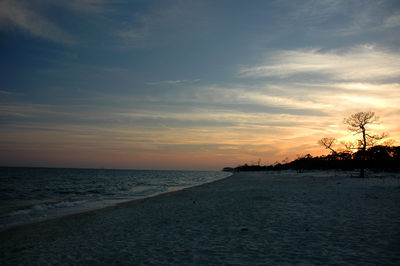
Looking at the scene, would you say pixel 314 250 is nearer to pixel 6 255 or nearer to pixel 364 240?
pixel 364 240

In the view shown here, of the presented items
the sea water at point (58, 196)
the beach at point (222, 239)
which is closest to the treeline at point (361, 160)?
the sea water at point (58, 196)

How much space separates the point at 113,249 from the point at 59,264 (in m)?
1.42

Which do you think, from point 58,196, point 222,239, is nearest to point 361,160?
point 222,239

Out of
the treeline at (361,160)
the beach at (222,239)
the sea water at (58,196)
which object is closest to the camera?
the beach at (222,239)

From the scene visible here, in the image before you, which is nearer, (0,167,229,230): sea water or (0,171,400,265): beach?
(0,171,400,265): beach

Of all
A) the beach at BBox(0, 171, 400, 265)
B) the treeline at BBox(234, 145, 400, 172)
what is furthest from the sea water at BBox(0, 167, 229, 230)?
the treeline at BBox(234, 145, 400, 172)

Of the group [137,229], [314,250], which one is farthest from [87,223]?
[314,250]

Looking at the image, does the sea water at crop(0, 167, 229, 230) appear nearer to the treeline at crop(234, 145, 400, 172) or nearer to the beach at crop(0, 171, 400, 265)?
the beach at crop(0, 171, 400, 265)

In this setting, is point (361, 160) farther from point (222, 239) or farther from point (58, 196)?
point (58, 196)

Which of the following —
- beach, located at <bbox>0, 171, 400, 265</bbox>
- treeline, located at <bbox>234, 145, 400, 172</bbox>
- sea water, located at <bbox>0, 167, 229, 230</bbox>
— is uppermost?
treeline, located at <bbox>234, 145, 400, 172</bbox>

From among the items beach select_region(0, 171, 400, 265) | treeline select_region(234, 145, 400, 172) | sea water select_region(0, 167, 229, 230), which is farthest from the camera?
treeline select_region(234, 145, 400, 172)

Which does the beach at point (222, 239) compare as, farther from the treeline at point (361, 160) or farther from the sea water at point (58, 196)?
the treeline at point (361, 160)

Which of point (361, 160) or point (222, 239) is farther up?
point (361, 160)

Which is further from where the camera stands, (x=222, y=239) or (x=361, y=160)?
(x=361, y=160)
